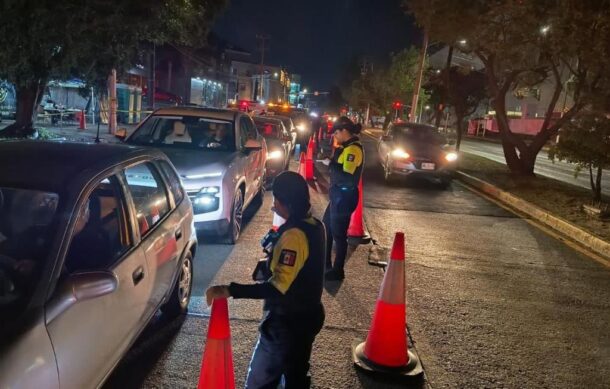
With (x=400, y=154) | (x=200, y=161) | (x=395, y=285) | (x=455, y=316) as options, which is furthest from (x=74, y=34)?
(x=395, y=285)

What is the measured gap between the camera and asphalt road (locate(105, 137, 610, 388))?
4.06m

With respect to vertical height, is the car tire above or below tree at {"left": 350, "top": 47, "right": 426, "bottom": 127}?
below

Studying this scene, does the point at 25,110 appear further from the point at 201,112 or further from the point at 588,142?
the point at 588,142

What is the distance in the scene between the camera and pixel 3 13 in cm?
1025

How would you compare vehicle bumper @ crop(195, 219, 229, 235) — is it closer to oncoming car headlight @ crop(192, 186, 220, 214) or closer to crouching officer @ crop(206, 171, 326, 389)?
oncoming car headlight @ crop(192, 186, 220, 214)

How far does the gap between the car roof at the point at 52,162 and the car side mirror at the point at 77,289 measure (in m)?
0.60

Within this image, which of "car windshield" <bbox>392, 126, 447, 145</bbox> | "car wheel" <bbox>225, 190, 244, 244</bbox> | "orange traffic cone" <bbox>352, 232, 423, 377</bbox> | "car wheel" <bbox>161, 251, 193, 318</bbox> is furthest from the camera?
"car windshield" <bbox>392, 126, 447, 145</bbox>

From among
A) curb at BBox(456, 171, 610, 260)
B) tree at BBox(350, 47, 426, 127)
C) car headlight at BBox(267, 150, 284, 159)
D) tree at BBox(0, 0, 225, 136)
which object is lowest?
curb at BBox(456, 171, 610, 260)

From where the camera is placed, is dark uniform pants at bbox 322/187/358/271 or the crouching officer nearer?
the crouching officer

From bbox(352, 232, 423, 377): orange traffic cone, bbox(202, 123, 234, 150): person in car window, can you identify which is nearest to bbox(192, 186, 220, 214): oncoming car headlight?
bbox(202, 123, 234, 150): person in car window

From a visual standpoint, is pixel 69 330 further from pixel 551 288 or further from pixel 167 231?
pixel 551 288

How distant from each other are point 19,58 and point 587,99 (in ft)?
40.4

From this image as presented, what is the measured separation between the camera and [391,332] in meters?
4.05

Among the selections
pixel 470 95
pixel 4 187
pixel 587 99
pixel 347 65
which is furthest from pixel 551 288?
pixel 347 65
